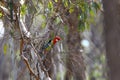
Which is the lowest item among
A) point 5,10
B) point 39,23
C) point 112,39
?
point 112,39

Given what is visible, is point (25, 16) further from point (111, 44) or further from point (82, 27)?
point (111, 44)

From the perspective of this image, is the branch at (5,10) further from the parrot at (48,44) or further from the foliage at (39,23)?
the parrot at (48,44)

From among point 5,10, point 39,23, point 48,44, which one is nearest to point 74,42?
point 39,23

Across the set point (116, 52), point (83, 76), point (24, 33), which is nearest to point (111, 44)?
point (116, 52)

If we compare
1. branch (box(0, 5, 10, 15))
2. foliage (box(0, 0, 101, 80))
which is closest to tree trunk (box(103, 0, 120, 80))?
foliage (box(0, 0, 101, 80))

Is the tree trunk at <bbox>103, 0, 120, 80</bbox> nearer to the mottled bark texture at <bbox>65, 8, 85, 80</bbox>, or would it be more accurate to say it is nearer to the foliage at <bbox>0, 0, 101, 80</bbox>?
the foliage at <bbox>0, 0, 101, 80</bbox>

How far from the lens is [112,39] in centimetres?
294

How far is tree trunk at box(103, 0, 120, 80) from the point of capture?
2936 mm

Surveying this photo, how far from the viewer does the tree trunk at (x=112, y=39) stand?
2.94 metres

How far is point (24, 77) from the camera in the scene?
8.23 meters

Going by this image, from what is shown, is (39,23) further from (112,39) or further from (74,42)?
(112,39)

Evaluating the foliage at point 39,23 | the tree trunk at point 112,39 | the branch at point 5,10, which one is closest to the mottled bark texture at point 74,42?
the foliage at point 39,23

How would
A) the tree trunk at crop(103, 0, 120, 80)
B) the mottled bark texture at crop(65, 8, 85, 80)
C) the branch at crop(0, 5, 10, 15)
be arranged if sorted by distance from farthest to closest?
the mottled bark texture at crop(65, 8, 85, 80) → the branch at crop(0, 5, 10, 15) → the tree trunk at crop(103, 0, 120, 80)

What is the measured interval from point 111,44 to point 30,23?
4219 millimetres
